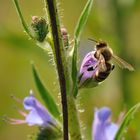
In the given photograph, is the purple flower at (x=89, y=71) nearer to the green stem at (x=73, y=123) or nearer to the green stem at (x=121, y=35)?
the green stem at (x=73, y=123)

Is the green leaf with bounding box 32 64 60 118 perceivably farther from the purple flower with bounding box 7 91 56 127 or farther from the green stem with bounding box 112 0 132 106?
the green stem with bounding box 112 0 132 106

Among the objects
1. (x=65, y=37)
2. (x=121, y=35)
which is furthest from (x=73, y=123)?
(x=121, y=35)

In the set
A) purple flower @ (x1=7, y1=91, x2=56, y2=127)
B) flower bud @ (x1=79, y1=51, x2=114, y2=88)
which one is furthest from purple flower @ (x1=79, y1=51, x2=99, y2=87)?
purple flower @ (x1=7, y1=91, x2=56, y2=127)

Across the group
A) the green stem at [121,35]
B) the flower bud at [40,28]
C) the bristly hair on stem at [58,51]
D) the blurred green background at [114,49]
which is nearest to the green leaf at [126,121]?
the bristly hair on stem at [58,51]

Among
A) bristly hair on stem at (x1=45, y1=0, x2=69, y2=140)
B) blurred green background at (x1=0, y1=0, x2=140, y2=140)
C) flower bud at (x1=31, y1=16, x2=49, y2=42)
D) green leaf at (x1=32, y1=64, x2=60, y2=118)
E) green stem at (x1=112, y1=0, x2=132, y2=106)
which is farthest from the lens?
green stem at (x1=112, y1=0, x2=132, y2=106)

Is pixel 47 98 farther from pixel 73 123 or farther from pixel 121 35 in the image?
pixel 121 35

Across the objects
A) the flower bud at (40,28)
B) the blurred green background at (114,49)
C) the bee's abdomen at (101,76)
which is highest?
the flower bud at (40,28)

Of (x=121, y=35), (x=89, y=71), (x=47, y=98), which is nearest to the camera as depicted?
(x=89, y=71)

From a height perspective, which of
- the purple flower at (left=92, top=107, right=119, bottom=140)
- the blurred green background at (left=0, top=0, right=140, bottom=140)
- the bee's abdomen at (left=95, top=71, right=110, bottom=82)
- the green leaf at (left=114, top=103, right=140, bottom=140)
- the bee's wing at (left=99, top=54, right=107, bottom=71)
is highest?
the bee's wing at (left=99, top=54, right=107, bottom=71)

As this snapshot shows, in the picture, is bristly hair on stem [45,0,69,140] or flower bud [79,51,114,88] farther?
flower bud [79,51,114,88]
